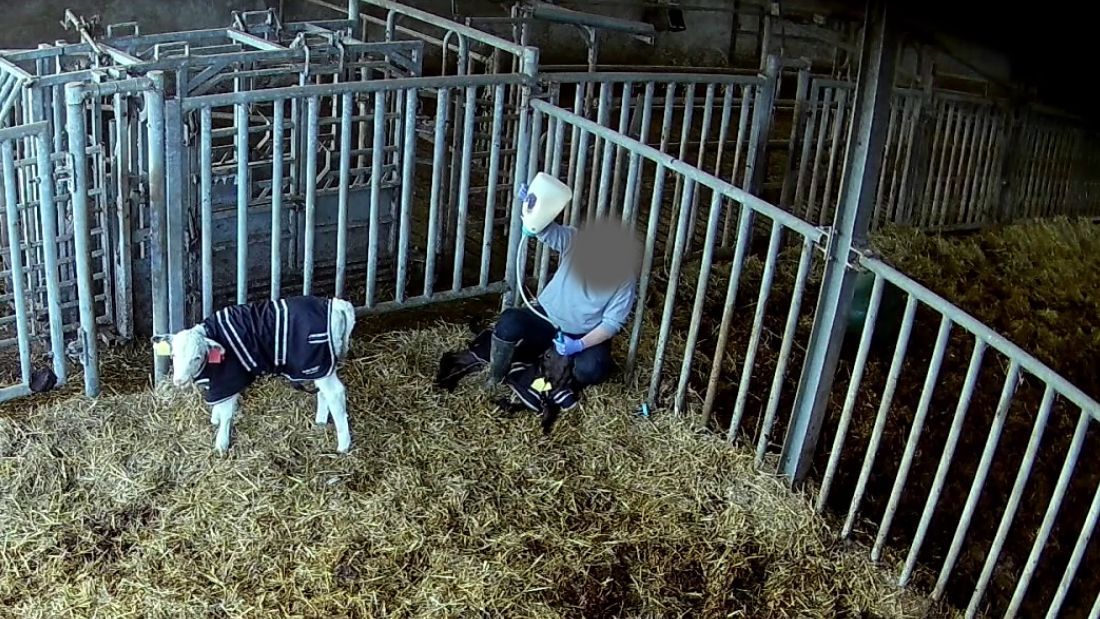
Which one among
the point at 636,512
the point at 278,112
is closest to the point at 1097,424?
the point at 636,512

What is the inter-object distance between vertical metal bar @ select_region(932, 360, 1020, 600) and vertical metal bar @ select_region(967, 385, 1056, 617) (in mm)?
101

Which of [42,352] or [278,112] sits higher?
[278,112]

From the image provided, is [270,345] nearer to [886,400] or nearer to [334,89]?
[334,89]

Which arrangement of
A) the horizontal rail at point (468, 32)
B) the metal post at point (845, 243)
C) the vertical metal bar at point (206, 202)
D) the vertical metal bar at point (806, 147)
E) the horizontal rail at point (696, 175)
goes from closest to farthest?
1. the metal post at point (845, 243)
2. the horizontal rail at point (696, 175)
3. the vertical metal bar at point (206, 202)
4. the horizontal rail at point (468, 32)
5. the vertical metal bar at point (806, 147)

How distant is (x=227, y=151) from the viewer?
23.4ft

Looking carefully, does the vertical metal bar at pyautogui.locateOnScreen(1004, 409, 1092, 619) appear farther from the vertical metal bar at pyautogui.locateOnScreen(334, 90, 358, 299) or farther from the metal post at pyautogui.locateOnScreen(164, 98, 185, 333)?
the metal post at pyautogui.locateOnScreen(164, 98, 185, 333)

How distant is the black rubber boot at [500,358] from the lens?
5.09 m

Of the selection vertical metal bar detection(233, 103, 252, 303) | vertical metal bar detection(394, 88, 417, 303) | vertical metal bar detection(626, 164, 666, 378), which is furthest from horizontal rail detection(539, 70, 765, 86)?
vertical metal bar detection(233, 103, 252, 303)

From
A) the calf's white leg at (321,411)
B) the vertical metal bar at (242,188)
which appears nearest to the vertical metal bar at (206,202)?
the vertical metal bar at (242,188)

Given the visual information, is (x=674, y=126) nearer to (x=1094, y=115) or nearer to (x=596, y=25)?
(x=596, y=25)

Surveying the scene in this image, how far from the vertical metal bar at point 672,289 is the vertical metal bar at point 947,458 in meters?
1.33

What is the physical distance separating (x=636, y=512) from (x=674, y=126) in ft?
23.6

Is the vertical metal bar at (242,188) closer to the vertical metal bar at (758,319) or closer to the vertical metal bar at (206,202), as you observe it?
the vertical metal bar at (206,202)

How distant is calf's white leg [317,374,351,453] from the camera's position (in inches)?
179
